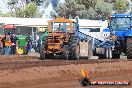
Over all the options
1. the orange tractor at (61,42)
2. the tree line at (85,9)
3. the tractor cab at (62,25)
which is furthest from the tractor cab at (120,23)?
the tree line at (85,9)

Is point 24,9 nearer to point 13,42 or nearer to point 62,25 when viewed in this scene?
point 13,42

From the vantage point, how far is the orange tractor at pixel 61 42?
21.5 meters

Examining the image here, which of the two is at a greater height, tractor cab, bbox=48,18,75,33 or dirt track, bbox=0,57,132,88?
tractor cab, bbox=48,18,75,33

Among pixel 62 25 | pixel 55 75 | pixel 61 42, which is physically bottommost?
pixel 55 75

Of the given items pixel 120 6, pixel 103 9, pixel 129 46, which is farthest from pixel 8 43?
pixel 120 6

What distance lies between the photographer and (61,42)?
22.1 meters

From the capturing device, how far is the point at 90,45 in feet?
78.9

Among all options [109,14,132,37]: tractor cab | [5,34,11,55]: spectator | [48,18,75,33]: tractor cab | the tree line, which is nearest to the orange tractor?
[48,18,75,33]: tractor cab

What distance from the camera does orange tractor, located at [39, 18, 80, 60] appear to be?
70.6 feet

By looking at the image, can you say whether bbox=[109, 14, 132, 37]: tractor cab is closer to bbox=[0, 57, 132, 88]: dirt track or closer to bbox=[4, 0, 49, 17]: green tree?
bbox=[0, 57, 132, 88]: dirt track

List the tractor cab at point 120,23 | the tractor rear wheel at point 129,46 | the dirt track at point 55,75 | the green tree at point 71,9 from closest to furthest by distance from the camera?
1. the dirt track at point 55,75
2. the tractor rear wheel at point 129,46
3. the tractor cab at point 120,23
4. the green tree at point 71,9

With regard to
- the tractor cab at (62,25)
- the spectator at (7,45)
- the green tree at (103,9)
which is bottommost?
the spectator at (7,45)

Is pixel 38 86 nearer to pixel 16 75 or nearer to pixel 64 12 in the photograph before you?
pixel 16 75

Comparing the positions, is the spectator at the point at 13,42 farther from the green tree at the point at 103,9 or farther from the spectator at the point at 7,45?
the green tree at the point at 103,9
